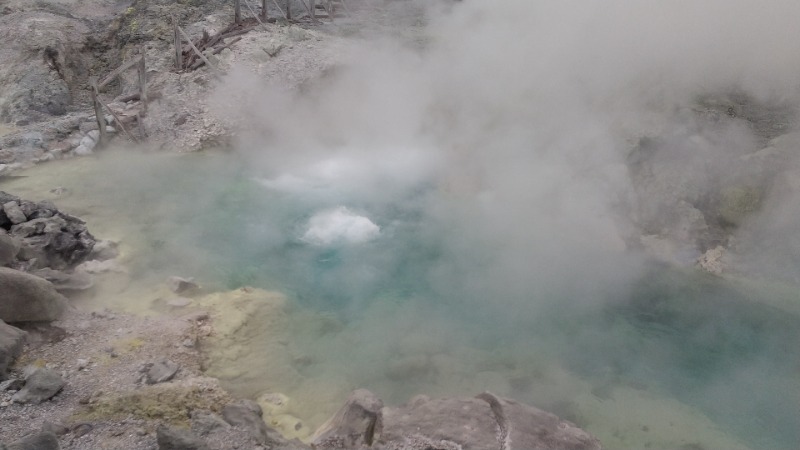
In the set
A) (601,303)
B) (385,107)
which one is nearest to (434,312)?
(601,303)

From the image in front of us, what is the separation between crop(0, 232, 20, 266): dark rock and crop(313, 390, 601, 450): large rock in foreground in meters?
4.87

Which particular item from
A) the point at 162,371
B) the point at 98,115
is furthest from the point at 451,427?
the point at 98,115

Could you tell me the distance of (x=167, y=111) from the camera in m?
13.2

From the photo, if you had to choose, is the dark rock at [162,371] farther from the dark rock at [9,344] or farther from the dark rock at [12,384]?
the dark rock at [9,344]

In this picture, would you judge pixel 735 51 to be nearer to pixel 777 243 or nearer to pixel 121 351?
pixel 777 243

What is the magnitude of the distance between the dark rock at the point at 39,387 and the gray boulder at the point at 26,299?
1.13 metres

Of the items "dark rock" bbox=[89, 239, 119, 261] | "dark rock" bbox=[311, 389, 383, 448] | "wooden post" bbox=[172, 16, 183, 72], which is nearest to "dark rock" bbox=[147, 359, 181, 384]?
"dark rock" bbox=[311, 389, 383, 448]

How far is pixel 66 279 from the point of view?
7539 mm

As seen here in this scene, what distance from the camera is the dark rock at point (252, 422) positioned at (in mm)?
5031

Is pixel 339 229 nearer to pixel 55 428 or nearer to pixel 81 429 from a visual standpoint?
pixel 81 429

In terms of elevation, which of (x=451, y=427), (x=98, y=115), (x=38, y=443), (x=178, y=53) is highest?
(x=178, y=53)

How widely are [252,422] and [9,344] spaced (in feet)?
9.10

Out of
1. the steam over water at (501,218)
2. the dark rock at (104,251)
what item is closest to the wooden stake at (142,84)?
the steam over water at (501,218)

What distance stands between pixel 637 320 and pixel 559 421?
2.98 m
